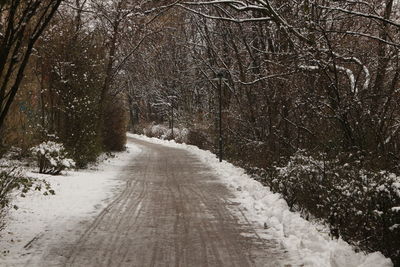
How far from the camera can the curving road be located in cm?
616

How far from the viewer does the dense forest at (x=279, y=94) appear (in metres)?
6.36

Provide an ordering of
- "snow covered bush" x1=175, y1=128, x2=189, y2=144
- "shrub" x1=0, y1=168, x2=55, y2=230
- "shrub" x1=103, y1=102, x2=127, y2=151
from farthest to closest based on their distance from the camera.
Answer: "snow covered bush" x1=175, y1=128, x2=189, y2=144 → "shrub" x1=103, y1=102, x2=127, y2=151 → "shrub" x1=0, y1=168, x2=55, y2=230

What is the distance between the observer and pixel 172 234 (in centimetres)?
752

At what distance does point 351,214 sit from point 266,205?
3542 millimetres

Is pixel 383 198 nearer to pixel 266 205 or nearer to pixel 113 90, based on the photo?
pixel 266 205

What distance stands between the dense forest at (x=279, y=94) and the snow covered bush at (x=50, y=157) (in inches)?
40.7

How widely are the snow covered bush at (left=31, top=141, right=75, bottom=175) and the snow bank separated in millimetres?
5141

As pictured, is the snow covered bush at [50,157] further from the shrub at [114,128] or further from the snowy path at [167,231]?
the shrub at [114,128]

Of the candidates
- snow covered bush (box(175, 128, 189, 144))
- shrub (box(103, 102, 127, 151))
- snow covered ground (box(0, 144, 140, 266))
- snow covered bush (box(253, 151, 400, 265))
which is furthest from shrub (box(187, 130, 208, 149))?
snow covered bush (box(253, 151, 400, 265))

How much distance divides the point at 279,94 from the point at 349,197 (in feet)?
28.0

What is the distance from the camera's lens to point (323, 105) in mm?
11242

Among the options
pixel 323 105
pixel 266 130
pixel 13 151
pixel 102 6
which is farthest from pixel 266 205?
pixel 102 6

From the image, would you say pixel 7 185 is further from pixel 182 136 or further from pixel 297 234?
pixel 182 136

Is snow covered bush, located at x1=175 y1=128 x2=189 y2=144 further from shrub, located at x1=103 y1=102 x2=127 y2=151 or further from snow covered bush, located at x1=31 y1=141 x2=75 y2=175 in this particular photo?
snow covered bush, located at x1=31 y1=141 x2=75 y2=175
